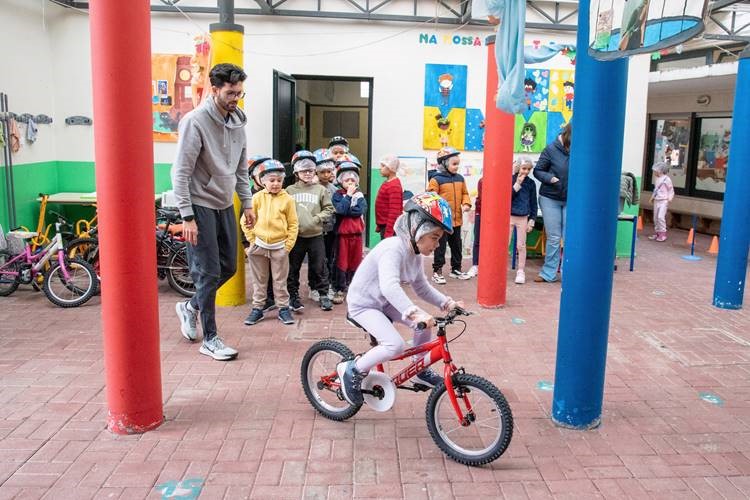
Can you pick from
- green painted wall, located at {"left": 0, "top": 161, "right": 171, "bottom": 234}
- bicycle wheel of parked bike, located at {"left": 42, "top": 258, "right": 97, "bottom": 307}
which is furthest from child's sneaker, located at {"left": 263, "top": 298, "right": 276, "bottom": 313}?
green painted wall, located at {"left": 0, "top": 161, "right": 171, "bottom": 234}

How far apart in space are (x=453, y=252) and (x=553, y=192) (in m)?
1.50

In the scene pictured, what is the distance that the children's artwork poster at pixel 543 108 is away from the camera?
34.1ft

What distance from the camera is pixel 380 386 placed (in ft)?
14.1

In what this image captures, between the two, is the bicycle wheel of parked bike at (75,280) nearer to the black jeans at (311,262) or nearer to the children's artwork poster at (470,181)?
the black jeans at (311,262)

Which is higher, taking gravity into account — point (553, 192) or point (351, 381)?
point (553, 192)

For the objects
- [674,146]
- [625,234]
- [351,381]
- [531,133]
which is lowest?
[351,381]

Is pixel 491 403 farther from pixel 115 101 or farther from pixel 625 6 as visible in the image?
pixel 115 101

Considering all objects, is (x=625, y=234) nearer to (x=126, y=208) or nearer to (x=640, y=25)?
(x=640, y=25)

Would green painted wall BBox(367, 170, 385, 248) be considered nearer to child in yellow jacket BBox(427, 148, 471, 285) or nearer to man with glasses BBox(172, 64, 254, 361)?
child in yellow jacket BBox(427, 148, 471, 285)

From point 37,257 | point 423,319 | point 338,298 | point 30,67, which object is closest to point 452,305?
point 423,319

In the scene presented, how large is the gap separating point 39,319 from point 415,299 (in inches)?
157

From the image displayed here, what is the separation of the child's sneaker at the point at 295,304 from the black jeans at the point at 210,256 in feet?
5.32

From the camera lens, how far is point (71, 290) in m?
7.28

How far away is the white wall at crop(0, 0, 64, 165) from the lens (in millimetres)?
8531
